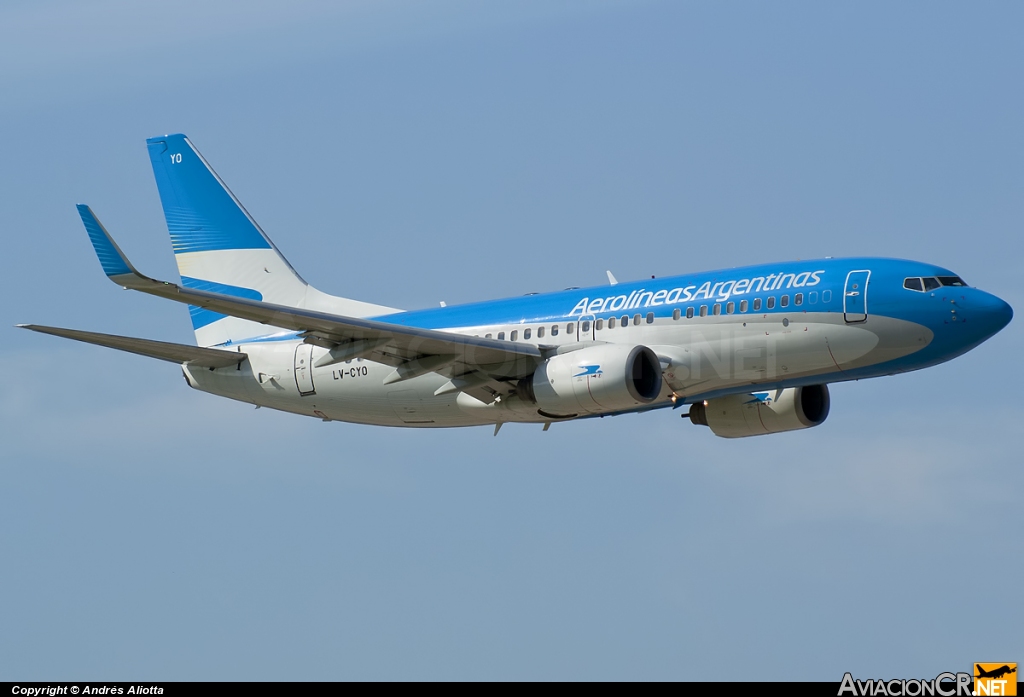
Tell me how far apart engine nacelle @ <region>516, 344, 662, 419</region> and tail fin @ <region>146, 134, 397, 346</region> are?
37.6 ft

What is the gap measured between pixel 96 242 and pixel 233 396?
576 inches

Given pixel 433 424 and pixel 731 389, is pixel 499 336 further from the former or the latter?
pixel 731 389

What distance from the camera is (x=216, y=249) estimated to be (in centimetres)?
5659

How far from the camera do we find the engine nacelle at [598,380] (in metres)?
44.3

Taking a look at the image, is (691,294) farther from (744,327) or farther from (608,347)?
(608,347)

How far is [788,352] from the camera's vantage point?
4441 cm

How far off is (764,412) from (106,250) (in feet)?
74.1

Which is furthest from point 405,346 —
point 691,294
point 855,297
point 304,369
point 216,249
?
point 216,249

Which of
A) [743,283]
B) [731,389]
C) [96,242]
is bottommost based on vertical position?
[731,389]

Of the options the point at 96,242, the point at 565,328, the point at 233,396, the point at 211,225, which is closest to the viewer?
the point at 96,242

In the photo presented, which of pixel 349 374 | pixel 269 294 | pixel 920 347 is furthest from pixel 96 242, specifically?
pixel 920 347

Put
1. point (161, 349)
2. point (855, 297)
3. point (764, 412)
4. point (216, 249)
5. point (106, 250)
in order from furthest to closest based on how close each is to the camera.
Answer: point (216, 249) → point (764, 412) → point (161, 349) → point (855, 297) → point (106, 250)

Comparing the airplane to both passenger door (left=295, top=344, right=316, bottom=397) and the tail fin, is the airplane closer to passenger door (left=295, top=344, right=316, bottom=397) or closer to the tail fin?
passenger door (left=295, top=344, right=316, bottom=397)

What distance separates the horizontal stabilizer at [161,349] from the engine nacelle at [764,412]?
15.8 meters
